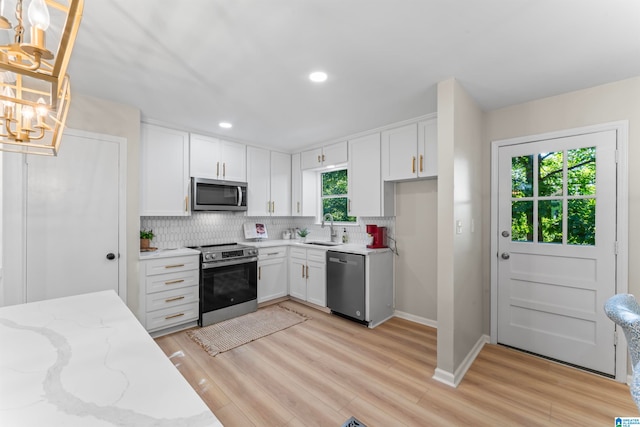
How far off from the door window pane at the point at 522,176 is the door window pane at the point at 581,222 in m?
0.34

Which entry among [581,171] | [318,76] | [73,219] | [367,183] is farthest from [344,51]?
[73,219]

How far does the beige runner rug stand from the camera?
9.35ft

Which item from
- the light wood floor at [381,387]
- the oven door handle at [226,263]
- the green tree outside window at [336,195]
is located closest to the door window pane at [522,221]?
the light wood floor at [381,387]

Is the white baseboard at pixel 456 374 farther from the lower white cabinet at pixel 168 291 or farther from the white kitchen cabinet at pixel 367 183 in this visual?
the lower white cabinet at pixel 168 291

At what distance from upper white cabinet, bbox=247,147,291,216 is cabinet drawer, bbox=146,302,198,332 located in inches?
58.9

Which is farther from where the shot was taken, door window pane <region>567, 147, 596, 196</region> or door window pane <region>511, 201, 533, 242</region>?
door window pane <region>511, 201, 533, 242</region>

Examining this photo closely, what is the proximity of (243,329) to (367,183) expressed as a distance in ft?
7.50

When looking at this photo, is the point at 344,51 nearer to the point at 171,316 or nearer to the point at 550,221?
the point at 550,221

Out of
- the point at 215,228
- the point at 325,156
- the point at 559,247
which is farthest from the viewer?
the point at 325,156

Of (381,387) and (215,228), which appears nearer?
(381,387)

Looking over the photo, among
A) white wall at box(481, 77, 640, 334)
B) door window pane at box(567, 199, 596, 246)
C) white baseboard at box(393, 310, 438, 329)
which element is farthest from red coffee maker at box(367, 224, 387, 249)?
door window pane at box(567, 199, 596, 246)

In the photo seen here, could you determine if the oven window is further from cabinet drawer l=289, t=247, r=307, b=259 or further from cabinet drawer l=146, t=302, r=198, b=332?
cabinet drawer l=289, t=247, r=307, b=259

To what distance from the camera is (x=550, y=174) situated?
8.57 ft

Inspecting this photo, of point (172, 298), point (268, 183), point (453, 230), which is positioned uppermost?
point (268, 183)
